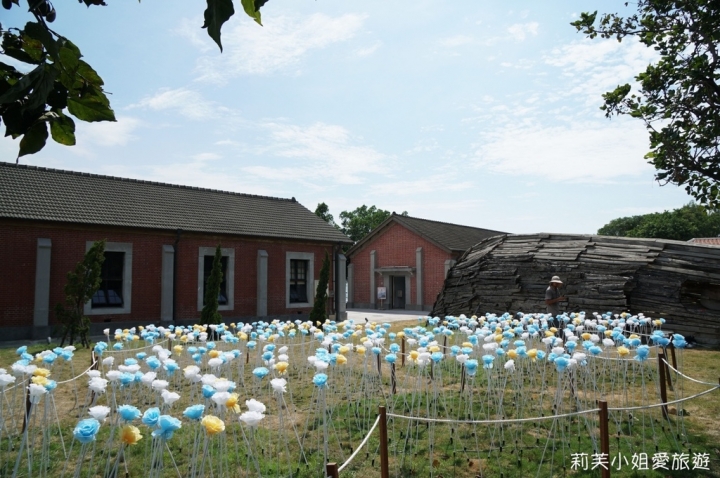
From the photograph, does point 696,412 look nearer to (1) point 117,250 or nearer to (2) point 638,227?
(1) point 117,250

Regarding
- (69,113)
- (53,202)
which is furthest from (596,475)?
(53,202)

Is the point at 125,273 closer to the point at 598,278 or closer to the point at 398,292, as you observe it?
the point at 598,278

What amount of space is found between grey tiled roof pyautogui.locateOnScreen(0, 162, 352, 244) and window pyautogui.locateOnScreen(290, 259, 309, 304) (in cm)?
137

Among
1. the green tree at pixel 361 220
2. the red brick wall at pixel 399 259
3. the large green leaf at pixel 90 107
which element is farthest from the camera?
the green tree at pixel 361 220

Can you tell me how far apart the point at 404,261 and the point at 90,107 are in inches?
1193

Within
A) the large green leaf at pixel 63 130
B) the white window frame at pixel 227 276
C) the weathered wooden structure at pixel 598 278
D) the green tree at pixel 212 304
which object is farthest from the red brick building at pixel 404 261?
the large green leaf at pixel 63 130

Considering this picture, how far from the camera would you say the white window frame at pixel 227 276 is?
799 inches

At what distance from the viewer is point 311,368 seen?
1084 cm

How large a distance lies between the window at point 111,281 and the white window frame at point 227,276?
2.97 meters

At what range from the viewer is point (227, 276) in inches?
837

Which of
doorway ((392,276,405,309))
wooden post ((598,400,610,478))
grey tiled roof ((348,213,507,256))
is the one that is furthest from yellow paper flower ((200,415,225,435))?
doorway ((392,276,405,309))

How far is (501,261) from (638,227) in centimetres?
4515

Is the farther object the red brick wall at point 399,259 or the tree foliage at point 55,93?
the red brick wall at point 399,259

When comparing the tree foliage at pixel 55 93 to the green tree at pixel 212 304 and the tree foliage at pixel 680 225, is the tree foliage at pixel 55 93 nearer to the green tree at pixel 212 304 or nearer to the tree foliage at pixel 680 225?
the green tree at pixel 212 304
